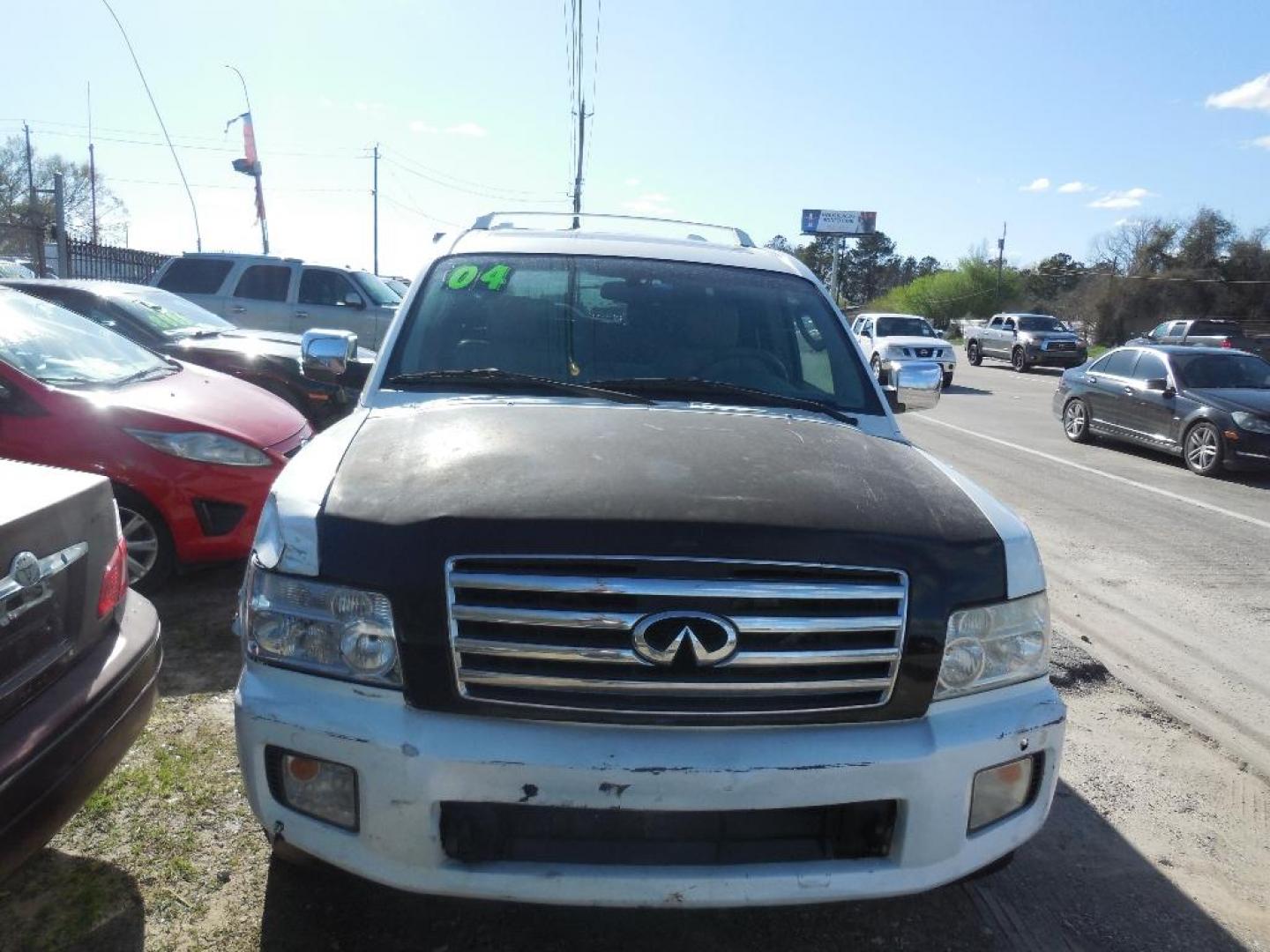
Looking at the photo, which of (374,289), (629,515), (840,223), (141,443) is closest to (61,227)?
(374,289)

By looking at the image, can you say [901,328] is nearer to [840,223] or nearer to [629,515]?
[629,515]

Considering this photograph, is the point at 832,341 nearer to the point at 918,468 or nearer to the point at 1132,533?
the point at 918,468

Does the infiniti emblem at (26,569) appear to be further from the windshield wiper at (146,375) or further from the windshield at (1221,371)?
the windshield at (1221,371)

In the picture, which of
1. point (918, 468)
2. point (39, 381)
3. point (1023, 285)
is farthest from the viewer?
point (1023, 285)

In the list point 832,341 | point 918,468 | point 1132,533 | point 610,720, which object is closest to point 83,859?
point 610,720

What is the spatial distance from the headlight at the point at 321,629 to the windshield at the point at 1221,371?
12.4 meters

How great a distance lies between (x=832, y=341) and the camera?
3602 mm

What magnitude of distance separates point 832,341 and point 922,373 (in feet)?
1.69

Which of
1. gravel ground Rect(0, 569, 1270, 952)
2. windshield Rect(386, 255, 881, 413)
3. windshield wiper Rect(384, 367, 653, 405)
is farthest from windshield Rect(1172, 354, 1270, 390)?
windshield wiper Rect(384, 367, 653, 405)

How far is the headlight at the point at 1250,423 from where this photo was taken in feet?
34.3

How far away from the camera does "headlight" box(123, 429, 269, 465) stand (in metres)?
4.70

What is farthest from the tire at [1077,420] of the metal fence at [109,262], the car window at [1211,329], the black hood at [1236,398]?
the car window at [1211,329]

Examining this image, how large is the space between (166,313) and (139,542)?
477 cm

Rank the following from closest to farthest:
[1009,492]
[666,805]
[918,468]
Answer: [666,805] → [918,468] → [1009,492]
